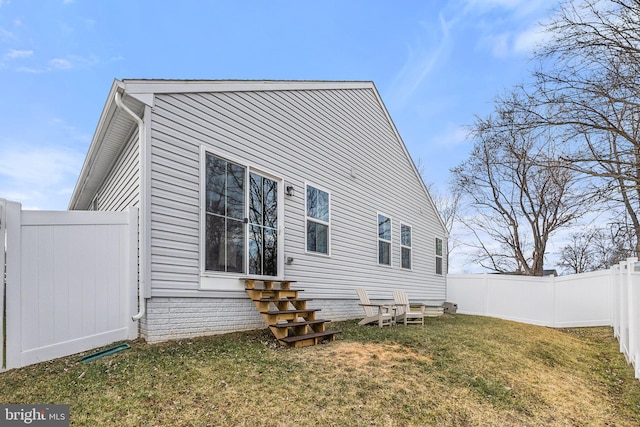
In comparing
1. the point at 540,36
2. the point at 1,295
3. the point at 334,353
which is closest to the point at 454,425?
the point at 334,353

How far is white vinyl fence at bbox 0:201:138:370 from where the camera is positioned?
4.04 meters

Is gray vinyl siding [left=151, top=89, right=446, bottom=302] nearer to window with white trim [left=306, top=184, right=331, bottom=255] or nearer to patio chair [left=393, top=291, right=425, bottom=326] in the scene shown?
window with white trim [left=306, top=184, right=331, bottom=255]

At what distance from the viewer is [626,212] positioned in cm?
895

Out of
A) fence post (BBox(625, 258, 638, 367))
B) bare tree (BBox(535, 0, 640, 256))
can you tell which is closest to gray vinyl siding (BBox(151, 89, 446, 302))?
bare tree (BBox(535, 0, 640, 256))

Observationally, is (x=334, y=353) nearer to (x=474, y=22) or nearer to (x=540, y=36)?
(x=540, y=36)

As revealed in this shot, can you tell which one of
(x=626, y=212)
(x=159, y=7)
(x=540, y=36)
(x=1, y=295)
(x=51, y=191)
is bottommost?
(x=1, y=295)

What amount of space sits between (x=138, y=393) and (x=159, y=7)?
26.4 feet

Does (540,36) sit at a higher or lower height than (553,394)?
higher

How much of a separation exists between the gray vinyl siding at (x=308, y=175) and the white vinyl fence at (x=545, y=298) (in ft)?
4.91

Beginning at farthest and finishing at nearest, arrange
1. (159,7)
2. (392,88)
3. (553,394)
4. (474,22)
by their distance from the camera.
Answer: (392,88) → (474,22) → (159,7) → (553,394)

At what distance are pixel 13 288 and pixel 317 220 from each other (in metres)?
5.35

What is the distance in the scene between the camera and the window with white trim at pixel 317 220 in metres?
8.09

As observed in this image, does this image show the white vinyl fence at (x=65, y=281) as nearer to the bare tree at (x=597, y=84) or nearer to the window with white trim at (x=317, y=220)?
the window with white trim at (x=317, y=220)

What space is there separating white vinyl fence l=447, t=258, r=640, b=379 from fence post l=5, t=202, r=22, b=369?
31.0ft
